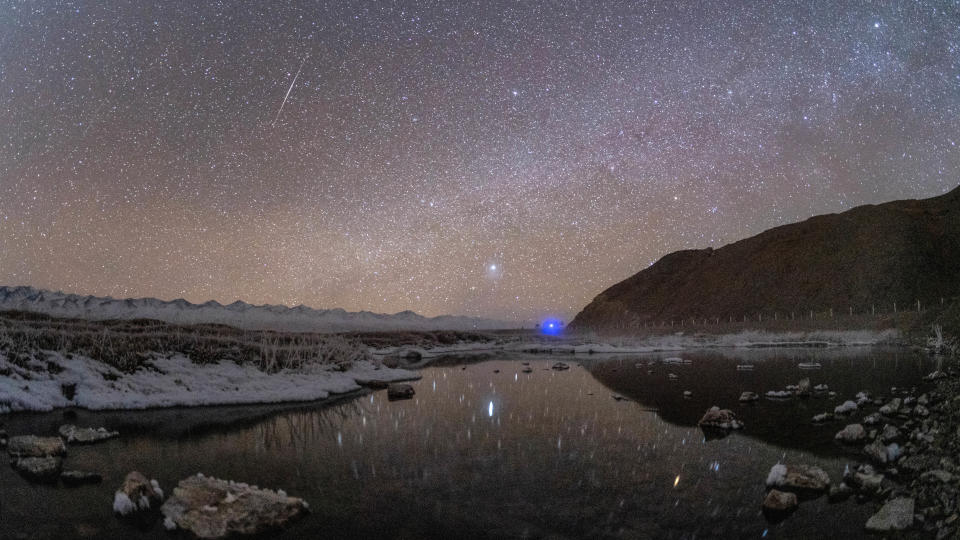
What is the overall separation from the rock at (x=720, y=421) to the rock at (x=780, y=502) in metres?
4.53

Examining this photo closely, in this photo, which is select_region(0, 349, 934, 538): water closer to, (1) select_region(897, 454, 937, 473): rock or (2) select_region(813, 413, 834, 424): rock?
(2) select_region(813, 413, 834, 424): rock

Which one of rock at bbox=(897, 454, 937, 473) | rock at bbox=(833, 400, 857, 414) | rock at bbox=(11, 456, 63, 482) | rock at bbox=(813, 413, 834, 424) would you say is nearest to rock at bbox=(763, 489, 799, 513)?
rock at bbox=(897, 454, 937, 473)

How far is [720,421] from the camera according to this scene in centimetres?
982

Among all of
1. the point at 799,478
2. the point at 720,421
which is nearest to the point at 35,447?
the point at 799,478

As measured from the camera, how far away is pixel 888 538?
4.37 meters

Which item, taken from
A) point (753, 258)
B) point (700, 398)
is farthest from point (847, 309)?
point (700, 398)

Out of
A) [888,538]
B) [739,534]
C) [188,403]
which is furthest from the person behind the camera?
[188,403]

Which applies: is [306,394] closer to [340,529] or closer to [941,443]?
[340,529]

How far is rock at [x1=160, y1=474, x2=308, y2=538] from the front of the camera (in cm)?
488

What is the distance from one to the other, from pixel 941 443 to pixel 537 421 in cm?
664

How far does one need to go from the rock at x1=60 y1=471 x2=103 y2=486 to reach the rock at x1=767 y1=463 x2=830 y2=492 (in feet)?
29.1

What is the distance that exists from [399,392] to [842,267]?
154982 mm

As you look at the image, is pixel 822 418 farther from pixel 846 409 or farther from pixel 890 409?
pixel 890 409

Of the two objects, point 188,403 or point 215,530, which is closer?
point 215,530
